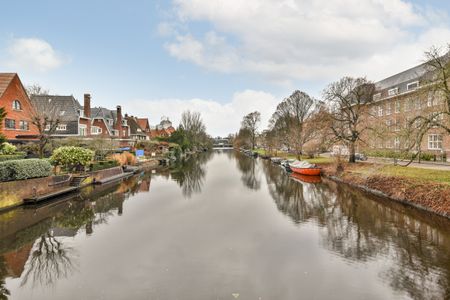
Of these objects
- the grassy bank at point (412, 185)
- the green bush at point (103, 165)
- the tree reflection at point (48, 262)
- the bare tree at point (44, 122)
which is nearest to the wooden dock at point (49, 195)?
the green bush at point (103, 165)

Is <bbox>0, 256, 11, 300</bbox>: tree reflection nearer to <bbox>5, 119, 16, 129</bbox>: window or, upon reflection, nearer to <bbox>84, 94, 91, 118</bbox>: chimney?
<bbox>5, 119, 16, 129</bbox>: window

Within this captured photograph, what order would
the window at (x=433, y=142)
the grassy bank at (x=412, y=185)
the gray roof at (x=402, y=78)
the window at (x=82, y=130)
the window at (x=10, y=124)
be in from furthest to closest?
1. the window at (x=82, y=130)
2. the gray roof at (x=402, y=78)
3. the window at (x=433, y=142)
4. the window at (x=10, y=124)
5. the grassy bank at (x=412, y=185)

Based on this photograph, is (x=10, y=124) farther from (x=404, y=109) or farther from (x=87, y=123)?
(x=404, y=109)

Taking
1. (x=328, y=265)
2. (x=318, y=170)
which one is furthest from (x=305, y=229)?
(x=318, y=170)

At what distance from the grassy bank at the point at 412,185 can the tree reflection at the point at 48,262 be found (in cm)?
1689

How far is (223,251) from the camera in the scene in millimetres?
9523

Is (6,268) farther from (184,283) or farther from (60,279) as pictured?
(184,283)

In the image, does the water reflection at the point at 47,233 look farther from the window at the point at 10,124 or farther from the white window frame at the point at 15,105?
the white window frame at the point at 15,105

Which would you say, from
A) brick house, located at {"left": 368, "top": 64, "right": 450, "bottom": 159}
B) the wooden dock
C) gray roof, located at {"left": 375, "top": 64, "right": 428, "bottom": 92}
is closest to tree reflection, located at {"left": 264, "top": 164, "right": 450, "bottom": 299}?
brick house, located at {"left": 368, "top": 64, "right": 450, "bottom": 159}

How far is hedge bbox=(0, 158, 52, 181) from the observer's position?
1510 centimetres

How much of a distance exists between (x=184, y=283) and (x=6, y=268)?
19.0 ft

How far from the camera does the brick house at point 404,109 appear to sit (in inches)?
677

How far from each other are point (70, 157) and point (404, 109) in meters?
27.8

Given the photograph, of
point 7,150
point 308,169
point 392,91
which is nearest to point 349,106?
point 308,169
